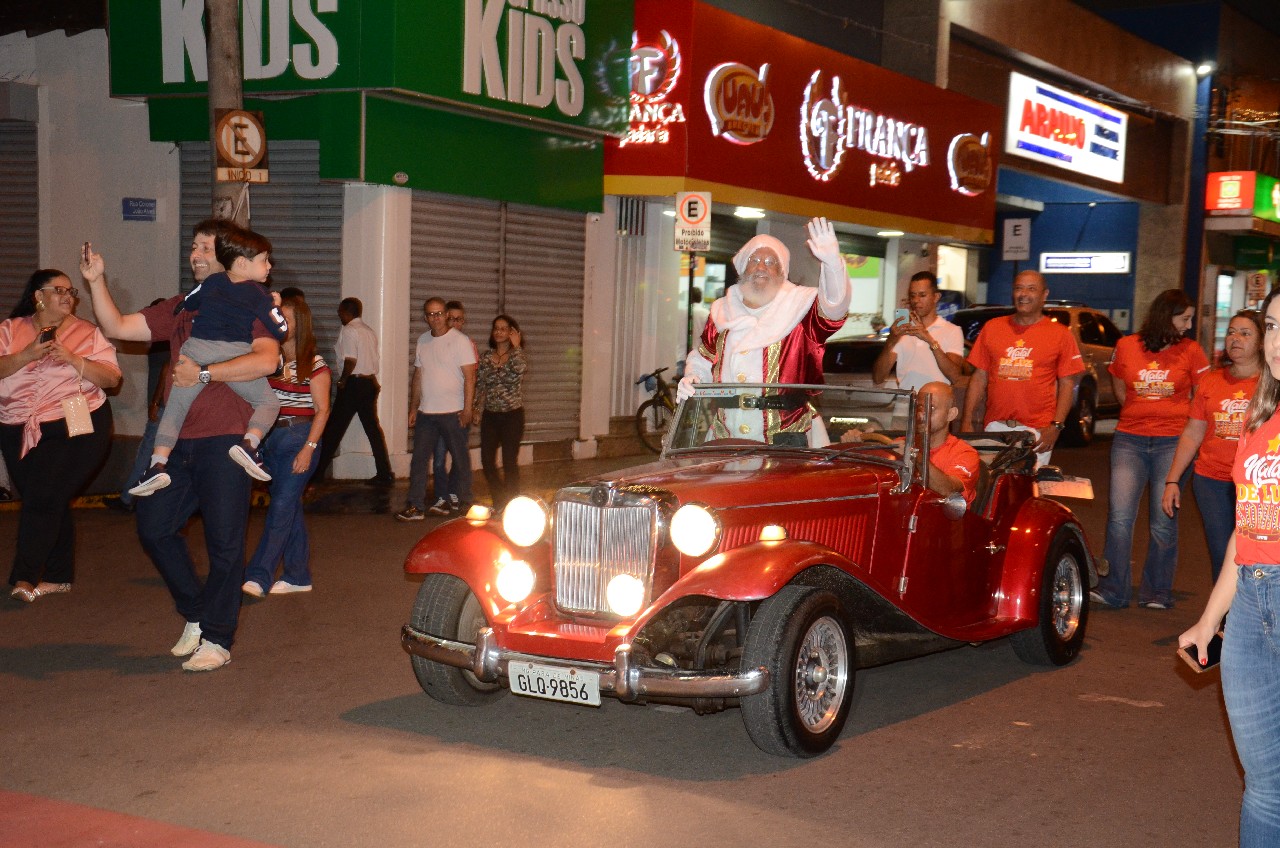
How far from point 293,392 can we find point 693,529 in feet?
13.3

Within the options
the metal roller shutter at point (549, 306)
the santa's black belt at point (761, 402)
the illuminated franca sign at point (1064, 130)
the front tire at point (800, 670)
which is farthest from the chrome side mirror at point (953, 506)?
the illuminated franca sign at point (1064, 130)

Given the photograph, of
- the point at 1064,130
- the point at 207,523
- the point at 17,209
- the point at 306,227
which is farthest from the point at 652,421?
the point at 1064,130

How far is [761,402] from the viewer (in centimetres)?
703

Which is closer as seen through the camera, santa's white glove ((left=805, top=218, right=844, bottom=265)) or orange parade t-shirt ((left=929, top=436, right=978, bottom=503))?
orange parade t-shirt ((left=929, top=436, right=978, bottom=503))

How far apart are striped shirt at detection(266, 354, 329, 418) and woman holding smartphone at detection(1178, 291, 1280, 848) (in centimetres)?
630

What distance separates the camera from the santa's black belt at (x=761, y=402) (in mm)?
6961

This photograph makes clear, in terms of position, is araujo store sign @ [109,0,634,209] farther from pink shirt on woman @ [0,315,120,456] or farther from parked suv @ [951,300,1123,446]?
parked suv @ [951,300,1123,446]

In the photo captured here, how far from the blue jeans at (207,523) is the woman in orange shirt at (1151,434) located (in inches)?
216

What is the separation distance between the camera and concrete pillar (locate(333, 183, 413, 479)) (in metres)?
14.3

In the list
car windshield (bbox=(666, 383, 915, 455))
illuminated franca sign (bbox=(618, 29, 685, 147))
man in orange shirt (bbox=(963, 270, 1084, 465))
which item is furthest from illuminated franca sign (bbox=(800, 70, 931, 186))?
car windshield (bbox=(666, 383, 915, 455))

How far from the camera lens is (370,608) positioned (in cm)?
857

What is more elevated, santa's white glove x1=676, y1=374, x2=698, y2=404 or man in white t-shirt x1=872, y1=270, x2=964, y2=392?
man in white t-shirt x1=872, y1=270, x2=964, y2=392

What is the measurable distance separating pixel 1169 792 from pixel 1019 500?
7.84 ft

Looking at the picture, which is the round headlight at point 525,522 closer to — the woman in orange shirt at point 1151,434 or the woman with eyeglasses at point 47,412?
the woman with eyeglasses at point 47,412
